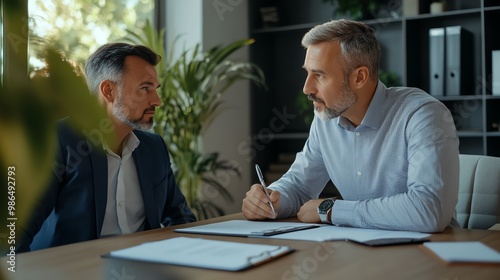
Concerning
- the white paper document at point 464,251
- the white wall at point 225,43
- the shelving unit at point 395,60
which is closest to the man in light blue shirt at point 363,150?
the white paper document at point 464,251

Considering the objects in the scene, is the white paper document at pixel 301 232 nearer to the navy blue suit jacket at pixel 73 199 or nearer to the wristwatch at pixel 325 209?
the wristwatch at pixel 325 209

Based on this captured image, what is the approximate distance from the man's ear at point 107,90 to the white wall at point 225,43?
6.67 feet

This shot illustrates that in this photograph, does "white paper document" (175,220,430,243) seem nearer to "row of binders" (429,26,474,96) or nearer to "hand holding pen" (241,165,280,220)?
"hand holding pen" (241,165,280,220)

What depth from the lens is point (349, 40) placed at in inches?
75.9

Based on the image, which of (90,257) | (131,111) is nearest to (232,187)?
(131,111)

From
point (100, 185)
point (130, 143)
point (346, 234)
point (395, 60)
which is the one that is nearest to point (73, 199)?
point (100, 185)

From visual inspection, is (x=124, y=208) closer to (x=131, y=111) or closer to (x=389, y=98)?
(x=131, y=111)

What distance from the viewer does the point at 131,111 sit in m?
2.00

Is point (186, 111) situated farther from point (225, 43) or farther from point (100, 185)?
point (100, 185)

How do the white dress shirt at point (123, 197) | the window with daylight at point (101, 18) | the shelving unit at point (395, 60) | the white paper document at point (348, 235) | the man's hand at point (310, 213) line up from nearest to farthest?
the white paper document at point (348, 235)
the man's hand at point (310, 213)
the white dress shirt at point (123, 197)
the window with daylight at point (101, 18)
the shelving unit at point (395, 60)

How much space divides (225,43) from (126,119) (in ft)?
7.86

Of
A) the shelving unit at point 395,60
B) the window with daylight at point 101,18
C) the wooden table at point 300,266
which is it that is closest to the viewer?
the wooden table at point 300,266

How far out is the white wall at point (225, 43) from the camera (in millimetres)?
4102

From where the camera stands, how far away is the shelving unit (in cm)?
369
